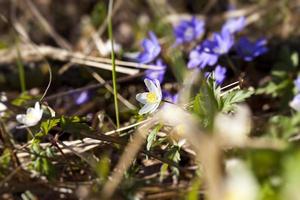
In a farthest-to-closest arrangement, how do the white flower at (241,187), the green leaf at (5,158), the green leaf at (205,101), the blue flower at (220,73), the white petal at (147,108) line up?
the blue flower at (220,73) < the green leaf at (5,158) < the white petal at (147,108) < the green leaf at (205,101) < the white flower at (241,187)

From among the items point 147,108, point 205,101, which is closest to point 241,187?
point 205,101

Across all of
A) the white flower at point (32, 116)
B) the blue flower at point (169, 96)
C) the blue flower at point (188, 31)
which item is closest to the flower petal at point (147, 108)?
the white flower at point (32, 116)

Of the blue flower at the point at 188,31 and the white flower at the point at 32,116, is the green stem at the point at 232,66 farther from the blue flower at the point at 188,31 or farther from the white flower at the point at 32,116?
the white flower at the point at 32,116

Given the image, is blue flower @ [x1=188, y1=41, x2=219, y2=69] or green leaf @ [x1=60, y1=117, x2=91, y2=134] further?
blue flower @ [x1=188, y1=41, x2=219, y2=69]

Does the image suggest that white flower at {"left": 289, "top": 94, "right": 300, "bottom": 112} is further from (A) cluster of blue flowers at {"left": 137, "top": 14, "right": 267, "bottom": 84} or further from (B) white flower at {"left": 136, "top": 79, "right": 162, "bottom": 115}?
(B) white flower at {"left": 136, "top": 79, "right": 162, "bottom": 115}

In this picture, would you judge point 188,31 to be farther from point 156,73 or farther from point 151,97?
point 151,97

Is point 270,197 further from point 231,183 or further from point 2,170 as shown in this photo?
point 2,170

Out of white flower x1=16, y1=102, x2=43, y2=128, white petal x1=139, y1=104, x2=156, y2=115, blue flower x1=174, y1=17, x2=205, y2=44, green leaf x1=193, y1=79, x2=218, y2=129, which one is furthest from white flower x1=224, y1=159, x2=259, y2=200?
blue flower x1=174, y1=17, x2=205, y2=44
